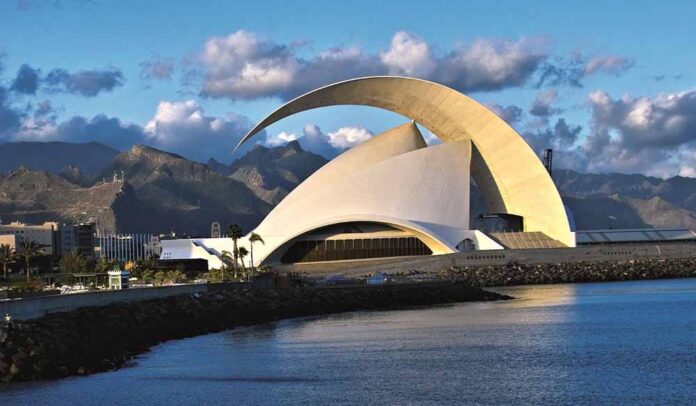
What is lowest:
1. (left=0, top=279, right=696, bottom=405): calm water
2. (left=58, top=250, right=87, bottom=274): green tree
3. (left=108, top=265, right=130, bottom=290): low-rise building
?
(left=0, top=279, right=696, bottom=405): calm water

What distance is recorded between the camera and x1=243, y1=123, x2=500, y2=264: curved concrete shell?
65.8 m

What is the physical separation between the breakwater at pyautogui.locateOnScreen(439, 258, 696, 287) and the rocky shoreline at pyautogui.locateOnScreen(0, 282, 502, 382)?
7227 millimetres

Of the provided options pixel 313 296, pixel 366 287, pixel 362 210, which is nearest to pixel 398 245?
pixel 362 210

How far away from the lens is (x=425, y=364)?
29609mm

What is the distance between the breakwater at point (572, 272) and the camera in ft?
211

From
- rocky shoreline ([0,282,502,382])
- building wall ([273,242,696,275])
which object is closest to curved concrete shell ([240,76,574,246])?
building wall ([273,242,696,275])

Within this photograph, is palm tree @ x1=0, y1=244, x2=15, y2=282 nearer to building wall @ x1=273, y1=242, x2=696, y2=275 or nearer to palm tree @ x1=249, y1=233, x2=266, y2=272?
palm tree @ x1=249, y1=233, x2=266, y2=272

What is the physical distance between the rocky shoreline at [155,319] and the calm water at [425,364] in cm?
82

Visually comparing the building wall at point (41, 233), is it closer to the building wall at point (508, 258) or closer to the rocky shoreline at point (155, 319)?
the building wall at point (508, 258)

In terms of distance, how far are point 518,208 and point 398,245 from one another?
303 inches

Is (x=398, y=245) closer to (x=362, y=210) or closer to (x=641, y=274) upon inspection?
(x=362, y=210)

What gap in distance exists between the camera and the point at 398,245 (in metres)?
67.0

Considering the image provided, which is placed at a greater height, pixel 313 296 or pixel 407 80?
pixel 407 80

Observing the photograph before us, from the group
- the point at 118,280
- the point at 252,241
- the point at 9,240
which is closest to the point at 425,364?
the point at 118,280
